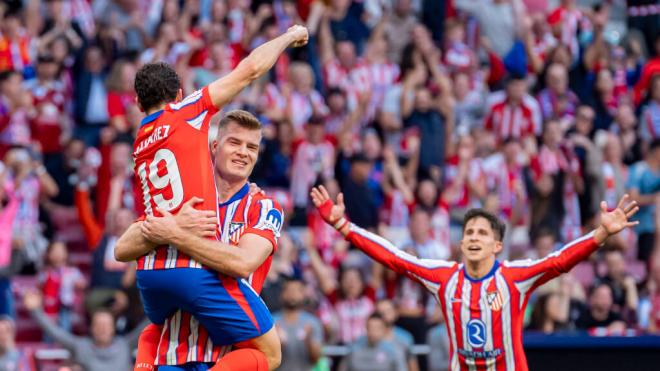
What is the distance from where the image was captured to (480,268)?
974cm

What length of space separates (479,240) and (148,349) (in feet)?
8.78

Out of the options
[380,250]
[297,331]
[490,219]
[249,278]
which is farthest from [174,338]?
[297,331]

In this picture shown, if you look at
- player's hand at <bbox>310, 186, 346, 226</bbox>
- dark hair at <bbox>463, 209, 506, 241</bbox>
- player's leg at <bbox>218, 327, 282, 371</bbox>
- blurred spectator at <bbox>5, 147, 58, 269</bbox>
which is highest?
blurred spectator at <bbox>5, 147, 58, 269</bbox>

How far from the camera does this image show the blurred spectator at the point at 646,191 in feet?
54.6

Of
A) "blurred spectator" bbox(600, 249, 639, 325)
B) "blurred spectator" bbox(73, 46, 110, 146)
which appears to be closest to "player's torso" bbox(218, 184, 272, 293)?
"blurred spectator" bbox(600, 249, 639, 325)

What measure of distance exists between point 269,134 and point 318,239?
1410mm

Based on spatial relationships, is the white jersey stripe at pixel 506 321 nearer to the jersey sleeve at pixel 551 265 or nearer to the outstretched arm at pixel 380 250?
the jersey sleeve at pixel 551 265

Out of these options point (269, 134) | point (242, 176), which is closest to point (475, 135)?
point (269, 134)

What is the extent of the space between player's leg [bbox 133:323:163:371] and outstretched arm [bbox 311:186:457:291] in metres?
1.90

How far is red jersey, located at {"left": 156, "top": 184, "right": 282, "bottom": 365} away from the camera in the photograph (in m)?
7.87

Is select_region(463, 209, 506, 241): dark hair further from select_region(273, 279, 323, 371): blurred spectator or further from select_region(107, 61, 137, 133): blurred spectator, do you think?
select_region(107, 61, 137, 133): blurred spectator

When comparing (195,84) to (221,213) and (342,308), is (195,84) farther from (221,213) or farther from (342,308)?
(221,213)

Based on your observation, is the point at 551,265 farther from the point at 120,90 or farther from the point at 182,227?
the point at 120,90

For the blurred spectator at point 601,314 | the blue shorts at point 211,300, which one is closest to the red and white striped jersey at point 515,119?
the blurred spectator at point 601,314
